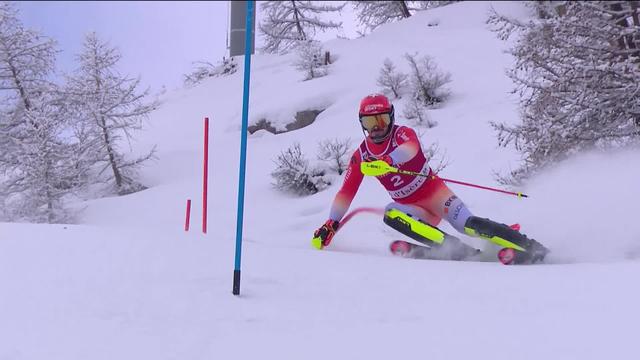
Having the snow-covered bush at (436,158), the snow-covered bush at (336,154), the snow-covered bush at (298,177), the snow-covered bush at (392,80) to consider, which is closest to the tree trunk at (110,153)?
the snow-covered bush at (298,177)

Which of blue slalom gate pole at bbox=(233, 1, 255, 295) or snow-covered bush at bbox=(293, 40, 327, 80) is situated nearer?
blue slalom gate pole at bbox=(233, 1, 255, 295)

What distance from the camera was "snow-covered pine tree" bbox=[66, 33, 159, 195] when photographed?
1209 centimetres

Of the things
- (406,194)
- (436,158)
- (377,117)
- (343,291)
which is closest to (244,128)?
(343,291)

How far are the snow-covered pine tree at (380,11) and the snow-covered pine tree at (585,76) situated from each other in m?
19.2

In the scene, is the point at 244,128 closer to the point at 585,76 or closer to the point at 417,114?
the point at 585,76

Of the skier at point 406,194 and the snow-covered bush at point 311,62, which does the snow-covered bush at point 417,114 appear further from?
the skier at point 406,194

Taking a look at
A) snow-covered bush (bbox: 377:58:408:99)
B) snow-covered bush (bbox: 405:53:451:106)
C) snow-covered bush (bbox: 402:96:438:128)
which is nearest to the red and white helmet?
snow-covered bush (bbox: 402:96:438:128)

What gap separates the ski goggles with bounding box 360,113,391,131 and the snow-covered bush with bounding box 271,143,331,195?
4251 mm

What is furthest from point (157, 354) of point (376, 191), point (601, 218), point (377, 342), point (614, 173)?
point (376, 191)

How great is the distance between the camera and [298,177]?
9547 mm

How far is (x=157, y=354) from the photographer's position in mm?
1984

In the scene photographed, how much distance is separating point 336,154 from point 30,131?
685 cm

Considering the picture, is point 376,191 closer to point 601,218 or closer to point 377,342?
point 601,218

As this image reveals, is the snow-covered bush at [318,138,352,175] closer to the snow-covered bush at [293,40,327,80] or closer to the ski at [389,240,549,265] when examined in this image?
the ski at [389,240,549,265]
